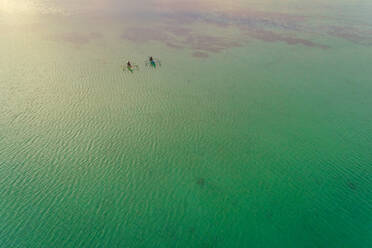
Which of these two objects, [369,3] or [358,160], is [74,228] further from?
[369,3]

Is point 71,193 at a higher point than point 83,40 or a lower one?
lower

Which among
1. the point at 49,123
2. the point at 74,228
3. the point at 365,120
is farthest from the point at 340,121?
the point at 49,123

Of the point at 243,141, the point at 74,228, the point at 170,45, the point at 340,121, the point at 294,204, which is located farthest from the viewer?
the point at 170,45

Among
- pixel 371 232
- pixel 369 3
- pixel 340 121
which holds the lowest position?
pixel 371 232

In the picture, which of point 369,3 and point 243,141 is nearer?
point 243,141

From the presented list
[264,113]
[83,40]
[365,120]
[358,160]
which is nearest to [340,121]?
[365,120]

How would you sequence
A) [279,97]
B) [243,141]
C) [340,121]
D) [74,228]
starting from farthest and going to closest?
[279,97]
[340,121]
[243,141]
[74,228]

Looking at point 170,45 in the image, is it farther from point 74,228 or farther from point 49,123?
point 74,228
